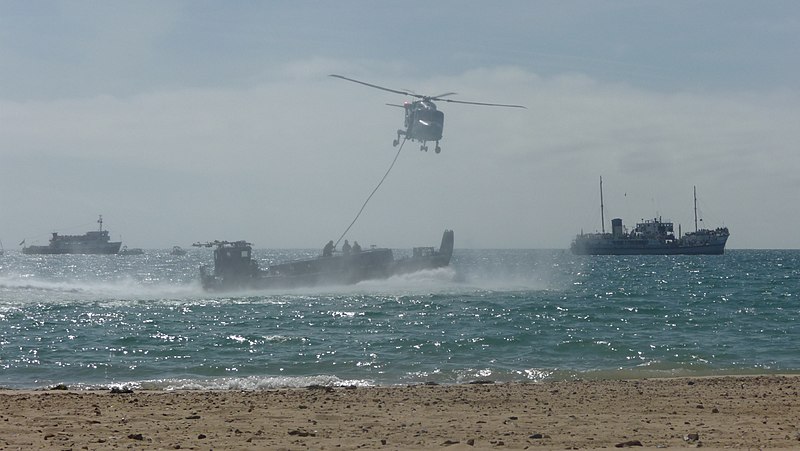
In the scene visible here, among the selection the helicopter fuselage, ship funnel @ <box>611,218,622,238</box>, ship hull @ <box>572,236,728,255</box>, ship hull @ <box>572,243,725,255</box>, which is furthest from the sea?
ship funnel @ <box>611,218,622,238</box>

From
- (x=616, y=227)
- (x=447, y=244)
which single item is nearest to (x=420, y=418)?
(x=447, y=244)

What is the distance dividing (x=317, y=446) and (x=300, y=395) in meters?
4.72

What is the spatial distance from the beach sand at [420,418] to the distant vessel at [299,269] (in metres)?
42.0

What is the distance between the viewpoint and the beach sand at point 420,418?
11336 mm

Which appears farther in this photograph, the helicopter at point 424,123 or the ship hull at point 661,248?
the ship hull at point 661,248

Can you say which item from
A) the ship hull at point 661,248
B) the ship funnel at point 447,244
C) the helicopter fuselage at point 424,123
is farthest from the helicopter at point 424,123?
the ship hull at point 661,248

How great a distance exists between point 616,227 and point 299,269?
4389 inches

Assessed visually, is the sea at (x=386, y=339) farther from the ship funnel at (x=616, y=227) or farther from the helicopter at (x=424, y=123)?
the ship funnel at (x=616, y=227)

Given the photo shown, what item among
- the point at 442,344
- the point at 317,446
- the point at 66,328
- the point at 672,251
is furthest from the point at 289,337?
the point at 672,251

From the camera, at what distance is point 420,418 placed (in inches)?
521

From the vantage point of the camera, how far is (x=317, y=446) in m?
11.2

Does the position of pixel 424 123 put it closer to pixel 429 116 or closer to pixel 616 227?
pixel 429 116

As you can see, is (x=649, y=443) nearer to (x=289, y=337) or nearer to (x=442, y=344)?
(x=442, y=344)

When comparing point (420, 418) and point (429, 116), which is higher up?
point (429, 116)
